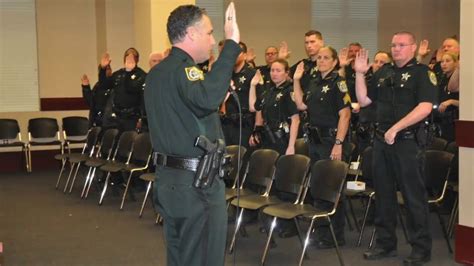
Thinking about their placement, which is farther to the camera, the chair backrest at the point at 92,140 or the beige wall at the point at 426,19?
the beige wall at the point at 426,19

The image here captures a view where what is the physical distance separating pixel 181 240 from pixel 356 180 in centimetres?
347

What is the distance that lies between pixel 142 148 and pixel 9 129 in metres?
4.01

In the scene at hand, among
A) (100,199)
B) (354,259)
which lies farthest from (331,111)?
(100,199)

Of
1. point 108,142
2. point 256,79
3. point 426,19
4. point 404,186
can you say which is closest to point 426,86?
point 404,186

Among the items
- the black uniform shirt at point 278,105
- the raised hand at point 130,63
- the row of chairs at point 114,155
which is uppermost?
the raised hand at point 130,63

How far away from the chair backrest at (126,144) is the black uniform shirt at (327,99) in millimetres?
2929

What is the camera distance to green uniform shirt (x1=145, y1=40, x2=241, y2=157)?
308cm

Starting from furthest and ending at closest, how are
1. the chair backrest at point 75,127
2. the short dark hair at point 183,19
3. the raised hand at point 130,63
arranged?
1. the chair backrest at point 75,127
2. the raised hand at point 130,63
3. the short dark hair at point 183,19

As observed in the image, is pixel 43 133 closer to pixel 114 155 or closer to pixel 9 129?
pixel 9 129

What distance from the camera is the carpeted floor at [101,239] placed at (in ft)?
18.2

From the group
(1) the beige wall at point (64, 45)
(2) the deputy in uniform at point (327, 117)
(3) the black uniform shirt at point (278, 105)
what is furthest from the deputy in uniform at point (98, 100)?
(2) the deputy in uniform at point (327, 117)

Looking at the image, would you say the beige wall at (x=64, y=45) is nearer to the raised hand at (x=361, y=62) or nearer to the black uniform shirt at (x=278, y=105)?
the black uniform shirt at (x=278, y=105)

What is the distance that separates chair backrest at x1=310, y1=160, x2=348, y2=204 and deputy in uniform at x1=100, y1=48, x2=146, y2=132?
12.6 ft

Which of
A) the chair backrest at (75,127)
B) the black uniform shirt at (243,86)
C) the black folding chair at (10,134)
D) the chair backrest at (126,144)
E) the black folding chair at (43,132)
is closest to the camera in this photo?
the black uniform shirt at (243,86)
